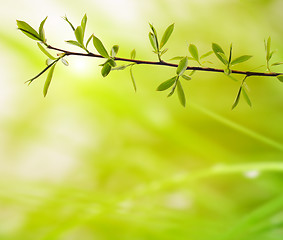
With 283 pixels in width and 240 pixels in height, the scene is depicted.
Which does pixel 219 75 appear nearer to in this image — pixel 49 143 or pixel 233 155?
pixel 233 155

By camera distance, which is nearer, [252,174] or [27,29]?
[27,29]

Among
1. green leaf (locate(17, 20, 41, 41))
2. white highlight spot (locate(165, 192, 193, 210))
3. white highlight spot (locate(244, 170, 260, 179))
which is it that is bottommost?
green leaf (locate(17, 20, 41, 41))

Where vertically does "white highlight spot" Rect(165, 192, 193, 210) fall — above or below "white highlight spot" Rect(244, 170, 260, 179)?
below

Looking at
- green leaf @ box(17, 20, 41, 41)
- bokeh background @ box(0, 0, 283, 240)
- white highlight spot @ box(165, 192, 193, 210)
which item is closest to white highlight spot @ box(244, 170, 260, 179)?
bokeh background @ box(0, 0, 283, 240)

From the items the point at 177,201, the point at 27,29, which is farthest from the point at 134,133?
the point at 27,29

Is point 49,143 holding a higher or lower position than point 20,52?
lower

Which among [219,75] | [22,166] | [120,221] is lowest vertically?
[120,221]

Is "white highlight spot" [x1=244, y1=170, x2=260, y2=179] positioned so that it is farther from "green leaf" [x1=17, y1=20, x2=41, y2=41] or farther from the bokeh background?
"green leaf" [x1=17, y1=20, x2=41, y2=41]

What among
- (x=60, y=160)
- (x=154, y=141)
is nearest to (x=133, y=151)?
(x=154, y=141)

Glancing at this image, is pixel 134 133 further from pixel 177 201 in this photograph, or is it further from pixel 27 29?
pixel 27 29
